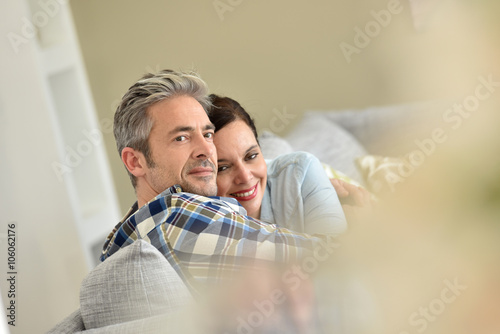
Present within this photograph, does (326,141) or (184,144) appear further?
(326,141)

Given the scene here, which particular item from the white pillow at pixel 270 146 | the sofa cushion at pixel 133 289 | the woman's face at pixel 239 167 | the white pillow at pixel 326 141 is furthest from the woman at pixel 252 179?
the white pillow at pixel 326 141

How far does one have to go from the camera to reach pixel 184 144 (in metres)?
0.68

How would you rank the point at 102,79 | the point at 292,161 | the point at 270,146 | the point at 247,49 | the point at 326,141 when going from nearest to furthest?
1. the point at 292,161
2. the point at 270,146
3. the point at 247,49
4. the point at 326,141
5. the point at 102,79

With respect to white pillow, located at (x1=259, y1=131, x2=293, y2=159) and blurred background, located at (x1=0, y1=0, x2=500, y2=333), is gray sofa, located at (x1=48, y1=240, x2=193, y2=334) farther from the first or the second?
white pillow, located at (x1=259, y1=131, x2=293, y2=159)

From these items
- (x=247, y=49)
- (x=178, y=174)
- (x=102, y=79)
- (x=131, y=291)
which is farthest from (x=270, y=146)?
(x=102, y=79)

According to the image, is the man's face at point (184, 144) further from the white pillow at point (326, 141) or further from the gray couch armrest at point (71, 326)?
the white pillow at point (326, 141)

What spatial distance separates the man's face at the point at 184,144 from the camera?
0.68m

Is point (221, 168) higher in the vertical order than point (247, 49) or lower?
lower

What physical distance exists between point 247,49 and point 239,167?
2.31 ft

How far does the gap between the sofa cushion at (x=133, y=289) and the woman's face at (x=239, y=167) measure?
128 mm

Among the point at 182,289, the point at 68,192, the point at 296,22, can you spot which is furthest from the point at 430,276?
the point at 68,192

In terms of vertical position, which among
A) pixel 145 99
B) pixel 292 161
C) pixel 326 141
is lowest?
pixel 326 141

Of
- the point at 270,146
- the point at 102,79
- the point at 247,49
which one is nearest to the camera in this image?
the point at 270,146

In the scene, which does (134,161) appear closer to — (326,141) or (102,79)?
(326,141)
